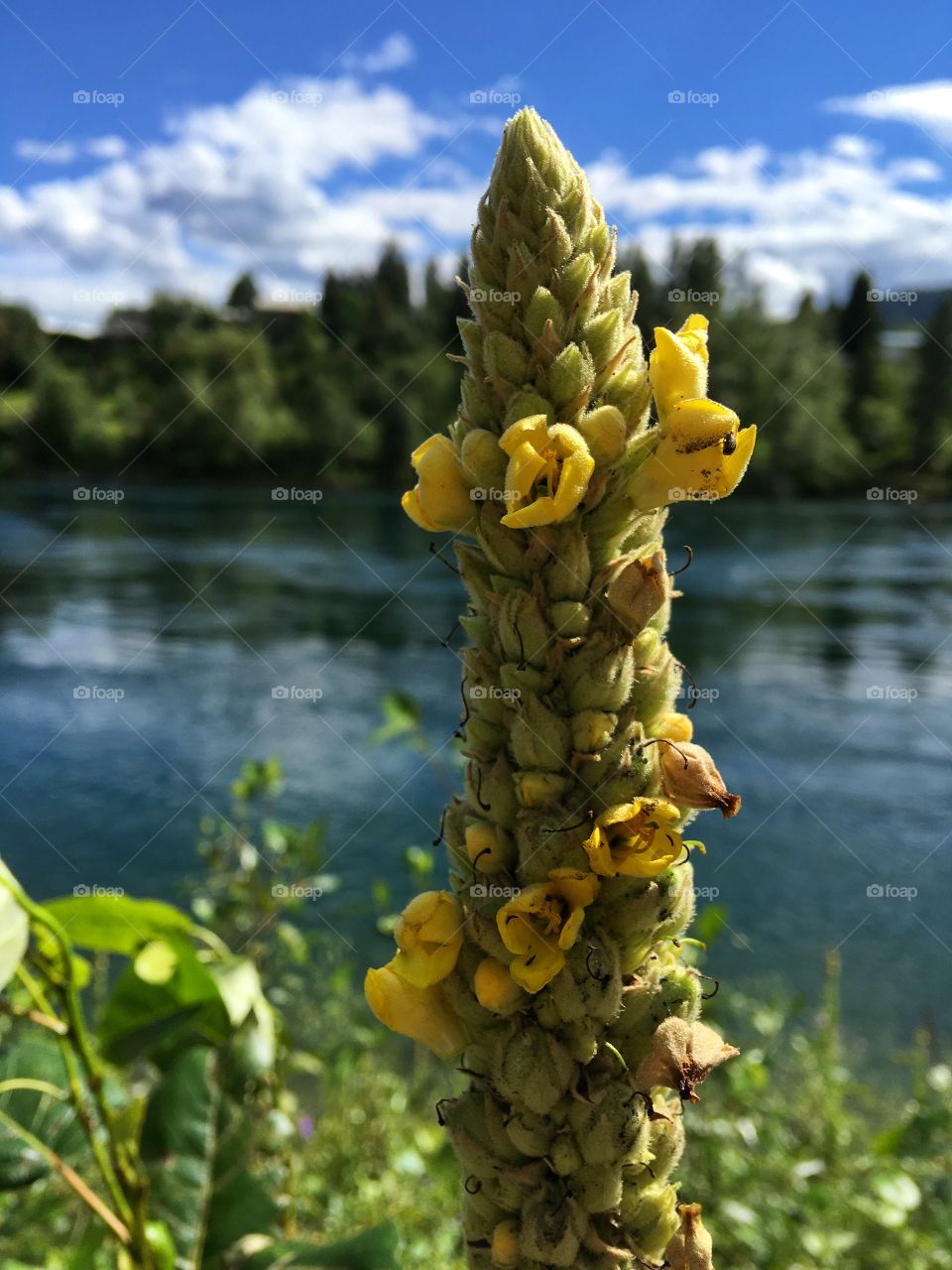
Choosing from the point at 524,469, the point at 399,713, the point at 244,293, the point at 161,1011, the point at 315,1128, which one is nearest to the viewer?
the point at 524,469

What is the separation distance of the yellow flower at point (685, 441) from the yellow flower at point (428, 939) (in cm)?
42

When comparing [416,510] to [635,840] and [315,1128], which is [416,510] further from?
[315,1128]

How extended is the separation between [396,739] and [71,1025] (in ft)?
32.6

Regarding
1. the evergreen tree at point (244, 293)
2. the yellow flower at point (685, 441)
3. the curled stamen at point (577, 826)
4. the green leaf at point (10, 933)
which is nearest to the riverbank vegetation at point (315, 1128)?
the green leaf at point (10, 933)

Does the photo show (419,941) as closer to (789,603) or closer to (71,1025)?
(71,1025)

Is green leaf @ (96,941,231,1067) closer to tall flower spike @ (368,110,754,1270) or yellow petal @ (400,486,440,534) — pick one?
tall flower spike @ (368,110,754,1270)

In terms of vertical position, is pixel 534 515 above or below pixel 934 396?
below

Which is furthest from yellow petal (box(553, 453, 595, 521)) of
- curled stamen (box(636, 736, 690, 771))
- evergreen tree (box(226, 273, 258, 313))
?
evergreen tree (box(226, 273, 258, 313))

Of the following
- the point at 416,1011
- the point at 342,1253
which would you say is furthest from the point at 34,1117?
the point at 416,1011

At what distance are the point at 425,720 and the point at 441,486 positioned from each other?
11621mm

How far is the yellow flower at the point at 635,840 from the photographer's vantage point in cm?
80

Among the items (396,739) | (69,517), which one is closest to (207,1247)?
(396,739)

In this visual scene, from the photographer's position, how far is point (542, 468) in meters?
0.79

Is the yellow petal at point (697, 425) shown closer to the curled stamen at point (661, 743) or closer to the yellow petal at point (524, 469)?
the yellow petal at point (524, 469)
